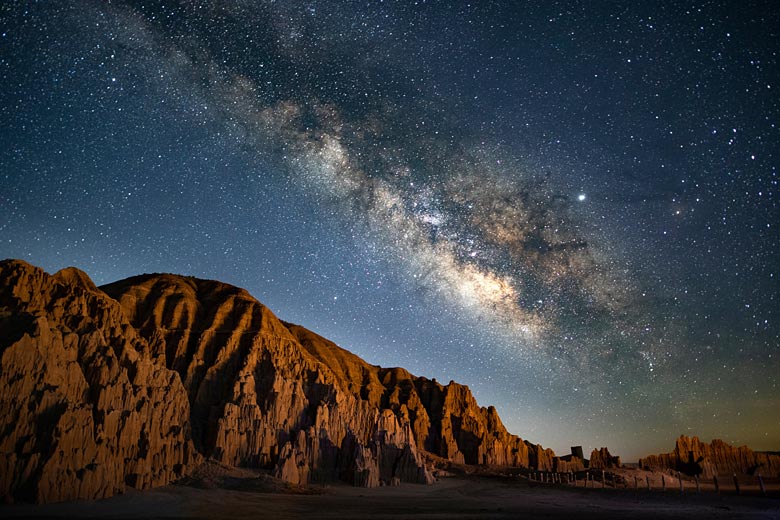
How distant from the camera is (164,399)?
45656mm

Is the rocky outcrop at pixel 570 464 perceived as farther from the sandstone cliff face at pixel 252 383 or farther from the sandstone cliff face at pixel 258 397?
the sandstone cliff face at pixel 258 397

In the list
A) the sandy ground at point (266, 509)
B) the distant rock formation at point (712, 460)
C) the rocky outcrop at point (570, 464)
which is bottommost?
the sandy ground at point (266, 509)

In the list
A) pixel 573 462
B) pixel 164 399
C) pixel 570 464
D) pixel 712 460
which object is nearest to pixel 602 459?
pixel 573 462

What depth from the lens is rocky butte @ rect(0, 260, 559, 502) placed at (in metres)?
28.8

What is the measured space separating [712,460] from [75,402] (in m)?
161

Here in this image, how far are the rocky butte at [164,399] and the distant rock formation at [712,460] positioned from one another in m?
66.3

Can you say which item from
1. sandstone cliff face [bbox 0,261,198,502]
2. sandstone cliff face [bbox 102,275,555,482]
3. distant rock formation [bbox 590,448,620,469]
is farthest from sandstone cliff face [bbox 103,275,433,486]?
distant rock formation [bbox 590,448,620,469]

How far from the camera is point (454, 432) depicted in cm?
11438

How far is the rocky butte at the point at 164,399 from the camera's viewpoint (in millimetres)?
28766

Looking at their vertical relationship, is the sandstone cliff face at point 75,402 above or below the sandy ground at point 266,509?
above

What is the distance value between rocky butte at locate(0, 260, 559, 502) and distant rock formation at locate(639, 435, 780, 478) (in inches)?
2611

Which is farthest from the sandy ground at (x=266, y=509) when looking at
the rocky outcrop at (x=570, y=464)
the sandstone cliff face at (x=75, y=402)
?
the rocky outcrop at (x=570, y=464)

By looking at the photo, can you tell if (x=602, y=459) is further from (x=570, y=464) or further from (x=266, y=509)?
(x=266, y=509)

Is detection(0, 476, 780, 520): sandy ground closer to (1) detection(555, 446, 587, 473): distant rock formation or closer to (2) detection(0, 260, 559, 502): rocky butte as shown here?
(2) detection(0, 260, 559, 502): rocky butte
